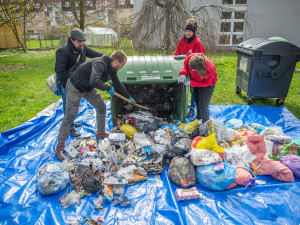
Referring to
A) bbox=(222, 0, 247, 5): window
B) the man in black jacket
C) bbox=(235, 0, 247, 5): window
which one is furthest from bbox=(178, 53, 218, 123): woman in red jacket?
bbox=(235, 0, 247, 5): window

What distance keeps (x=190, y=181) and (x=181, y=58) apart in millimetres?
2253

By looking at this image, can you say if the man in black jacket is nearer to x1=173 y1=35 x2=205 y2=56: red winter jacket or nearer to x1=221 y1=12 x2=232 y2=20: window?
x1=173 y1=35 x2=205 y2=56: red winter jacket

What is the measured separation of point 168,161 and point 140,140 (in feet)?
1.79

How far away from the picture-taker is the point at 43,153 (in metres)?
3.30

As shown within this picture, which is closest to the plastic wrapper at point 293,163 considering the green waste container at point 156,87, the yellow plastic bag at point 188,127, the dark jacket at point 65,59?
the yellow plastic bag at point 188,127

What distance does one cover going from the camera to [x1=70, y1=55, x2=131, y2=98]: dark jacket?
2.84 metres

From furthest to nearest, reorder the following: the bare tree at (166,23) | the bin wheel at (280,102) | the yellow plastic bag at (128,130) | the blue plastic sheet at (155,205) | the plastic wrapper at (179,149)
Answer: the bare tree at (166,23) → the bin wheel at (280,102) → the yellow plastic bag at (128,130) → the plastic wrapper at (179,149) → the blue plastic sheet at (155,205)

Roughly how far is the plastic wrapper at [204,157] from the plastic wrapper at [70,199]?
1.44 metres

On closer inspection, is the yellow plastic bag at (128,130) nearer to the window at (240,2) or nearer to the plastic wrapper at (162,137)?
the plastic wrapper at (162,137)

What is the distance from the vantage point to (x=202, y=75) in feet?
10.6

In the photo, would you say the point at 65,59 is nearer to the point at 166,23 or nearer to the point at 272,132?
the point at 272,132

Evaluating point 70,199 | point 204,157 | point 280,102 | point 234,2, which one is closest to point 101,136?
point 70,199

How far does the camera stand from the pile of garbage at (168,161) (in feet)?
8.42

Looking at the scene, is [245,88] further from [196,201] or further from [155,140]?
[196,201]
